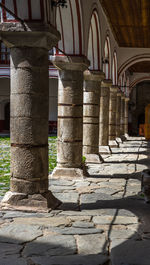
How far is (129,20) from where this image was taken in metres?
10.4

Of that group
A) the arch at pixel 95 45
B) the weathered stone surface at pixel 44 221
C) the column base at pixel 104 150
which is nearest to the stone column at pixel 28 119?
the weathered stone surface at pixel 44 221

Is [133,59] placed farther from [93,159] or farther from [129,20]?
[93,159]

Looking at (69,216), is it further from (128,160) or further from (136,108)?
(136,108)

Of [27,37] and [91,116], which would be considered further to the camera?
[91,116]

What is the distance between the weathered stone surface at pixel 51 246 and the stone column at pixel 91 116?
524cm

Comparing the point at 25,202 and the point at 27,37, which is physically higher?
the point at 27,37

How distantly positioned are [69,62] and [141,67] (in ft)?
45.2

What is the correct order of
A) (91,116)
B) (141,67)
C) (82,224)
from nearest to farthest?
(82,224)
(91,116)
(141,67)

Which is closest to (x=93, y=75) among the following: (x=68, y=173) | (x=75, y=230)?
(x=68, y=173)

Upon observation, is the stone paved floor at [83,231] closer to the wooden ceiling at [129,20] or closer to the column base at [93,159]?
the column base at [93,159]

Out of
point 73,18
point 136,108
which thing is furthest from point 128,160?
point 136,108

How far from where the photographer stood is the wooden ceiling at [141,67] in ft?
60.4

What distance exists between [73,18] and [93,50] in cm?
261

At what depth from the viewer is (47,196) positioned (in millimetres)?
4578
